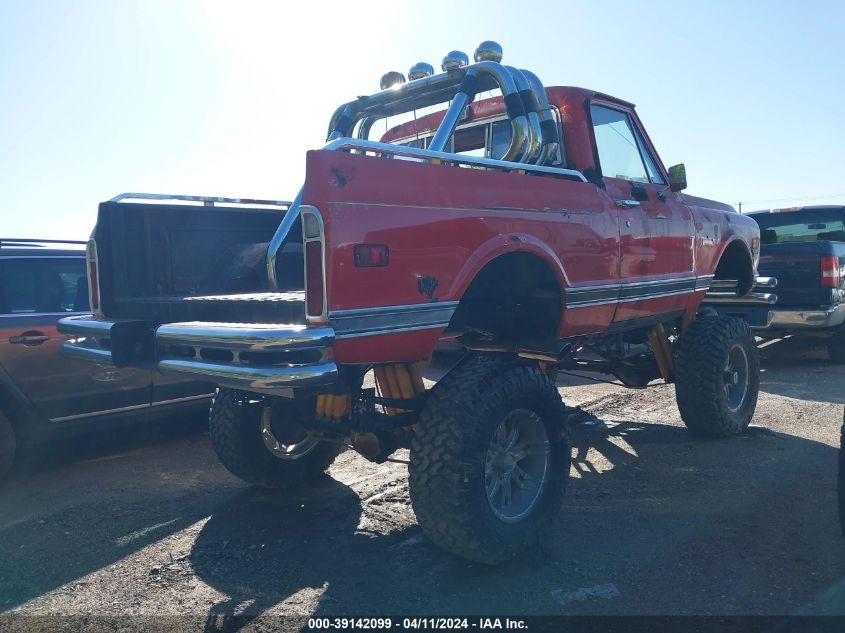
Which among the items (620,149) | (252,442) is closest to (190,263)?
(252,442)

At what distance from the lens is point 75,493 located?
4.57 metres

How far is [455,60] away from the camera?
4.18 m

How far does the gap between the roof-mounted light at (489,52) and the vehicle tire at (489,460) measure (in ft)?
6.20

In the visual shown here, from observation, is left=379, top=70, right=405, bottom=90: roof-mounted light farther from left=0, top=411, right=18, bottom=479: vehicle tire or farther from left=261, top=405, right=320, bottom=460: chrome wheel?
left=0, top=411, right=18, bottom=479: vehicle tire

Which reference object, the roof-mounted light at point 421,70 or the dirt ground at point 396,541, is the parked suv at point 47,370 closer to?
the dirt ground at point 396,541

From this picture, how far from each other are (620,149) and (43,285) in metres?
4.28

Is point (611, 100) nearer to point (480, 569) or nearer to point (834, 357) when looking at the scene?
point (480, 569)

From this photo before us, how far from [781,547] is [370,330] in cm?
232

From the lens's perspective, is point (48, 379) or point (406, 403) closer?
point (406, 403)

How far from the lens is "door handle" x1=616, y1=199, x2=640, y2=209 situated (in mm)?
4418

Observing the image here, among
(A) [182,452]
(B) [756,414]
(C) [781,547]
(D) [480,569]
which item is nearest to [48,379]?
(A) [182,452]

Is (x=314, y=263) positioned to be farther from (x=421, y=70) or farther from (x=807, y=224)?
(x=807, y=224)

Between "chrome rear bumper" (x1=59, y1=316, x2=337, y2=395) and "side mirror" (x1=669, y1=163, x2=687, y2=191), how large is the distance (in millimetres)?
3545

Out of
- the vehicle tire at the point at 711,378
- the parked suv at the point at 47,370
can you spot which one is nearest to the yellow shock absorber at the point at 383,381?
the parked suv at the point at 47,370
